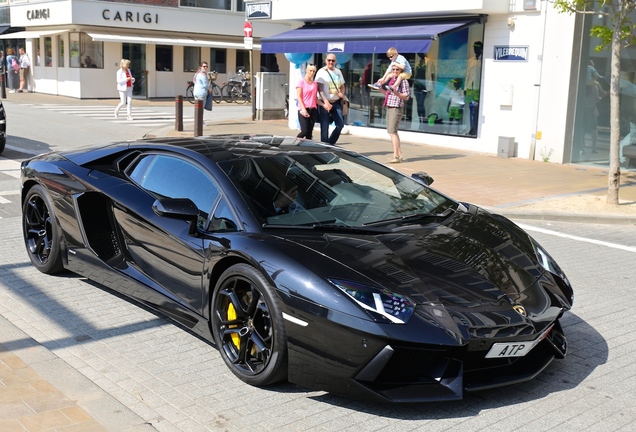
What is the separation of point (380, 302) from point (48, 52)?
122 ft

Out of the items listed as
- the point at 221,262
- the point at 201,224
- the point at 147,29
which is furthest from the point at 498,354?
the point at 147,29

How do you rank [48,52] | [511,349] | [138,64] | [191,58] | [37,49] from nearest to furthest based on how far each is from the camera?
1. [511,349]
2. [138,64]
3. [48,52]
4. [191,58]
5. [37,49]

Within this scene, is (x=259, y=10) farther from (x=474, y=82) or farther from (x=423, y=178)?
(x=423, y=178)

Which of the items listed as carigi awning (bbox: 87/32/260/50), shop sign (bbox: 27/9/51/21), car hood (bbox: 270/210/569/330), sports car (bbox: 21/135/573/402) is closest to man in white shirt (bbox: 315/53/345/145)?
sports car (bbox: 21/135/573/402)

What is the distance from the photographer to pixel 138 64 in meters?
36.4

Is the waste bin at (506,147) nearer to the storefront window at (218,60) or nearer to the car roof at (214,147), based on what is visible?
the car roof at (214,147)

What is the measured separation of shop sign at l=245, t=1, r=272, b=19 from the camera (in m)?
21.3

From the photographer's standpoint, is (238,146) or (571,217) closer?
(238,146)

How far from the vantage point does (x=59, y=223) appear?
20.1 ft

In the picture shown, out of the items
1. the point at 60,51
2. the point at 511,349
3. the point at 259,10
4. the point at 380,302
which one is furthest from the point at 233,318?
the point at 60,51

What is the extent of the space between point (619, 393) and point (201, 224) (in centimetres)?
264

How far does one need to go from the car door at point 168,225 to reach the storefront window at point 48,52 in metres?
34.3

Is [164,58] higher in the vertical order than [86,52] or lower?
lower

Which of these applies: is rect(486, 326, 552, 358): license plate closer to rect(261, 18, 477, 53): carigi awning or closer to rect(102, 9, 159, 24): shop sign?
rect(261, 18, 477, 53): carigi awning
